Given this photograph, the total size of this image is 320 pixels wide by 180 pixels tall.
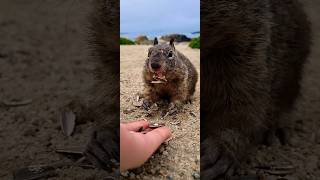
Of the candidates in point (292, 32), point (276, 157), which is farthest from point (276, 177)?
point (292, 32)

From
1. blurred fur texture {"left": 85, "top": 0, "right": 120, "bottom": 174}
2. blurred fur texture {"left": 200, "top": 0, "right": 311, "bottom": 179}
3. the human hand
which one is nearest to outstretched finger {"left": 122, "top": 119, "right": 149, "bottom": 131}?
the human hand

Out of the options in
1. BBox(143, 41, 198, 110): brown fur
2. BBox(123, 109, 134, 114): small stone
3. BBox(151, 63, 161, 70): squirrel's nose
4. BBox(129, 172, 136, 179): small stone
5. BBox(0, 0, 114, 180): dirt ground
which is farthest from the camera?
BBox(143, 41, 198, 110): brown fur

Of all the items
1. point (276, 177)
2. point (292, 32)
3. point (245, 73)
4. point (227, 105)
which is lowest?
point (276, 177)

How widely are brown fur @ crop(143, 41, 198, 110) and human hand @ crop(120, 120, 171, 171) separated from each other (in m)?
0.77

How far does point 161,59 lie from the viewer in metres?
2.58

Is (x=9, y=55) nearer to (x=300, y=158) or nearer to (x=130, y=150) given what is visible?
(x=130, y=150)

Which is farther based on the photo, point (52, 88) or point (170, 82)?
point (170, 82)

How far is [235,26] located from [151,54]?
133cm

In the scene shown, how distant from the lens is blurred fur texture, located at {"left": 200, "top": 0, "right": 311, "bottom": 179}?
1282 mm

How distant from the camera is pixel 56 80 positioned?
129 cm

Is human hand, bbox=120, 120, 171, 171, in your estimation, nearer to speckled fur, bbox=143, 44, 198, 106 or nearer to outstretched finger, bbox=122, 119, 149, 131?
outstretched finger, bbox=122, 119, 149, 131

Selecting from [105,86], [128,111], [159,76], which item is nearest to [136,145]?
[105,86]

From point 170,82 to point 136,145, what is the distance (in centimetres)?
118

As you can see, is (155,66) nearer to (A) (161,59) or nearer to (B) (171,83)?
(A) (161,59)
